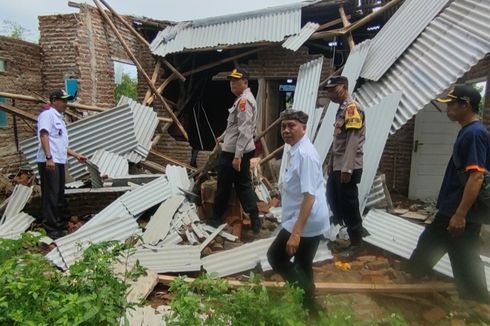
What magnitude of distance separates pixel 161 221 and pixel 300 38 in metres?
4.85

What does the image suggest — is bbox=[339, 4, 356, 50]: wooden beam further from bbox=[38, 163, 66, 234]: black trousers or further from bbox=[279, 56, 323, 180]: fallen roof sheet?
bbox=[38, 163, 66, 234]: black trousers

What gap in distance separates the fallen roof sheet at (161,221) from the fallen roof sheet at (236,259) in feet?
2.74

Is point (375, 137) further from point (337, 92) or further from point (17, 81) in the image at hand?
point (17, 81)

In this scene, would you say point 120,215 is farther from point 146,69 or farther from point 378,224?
point 146,69

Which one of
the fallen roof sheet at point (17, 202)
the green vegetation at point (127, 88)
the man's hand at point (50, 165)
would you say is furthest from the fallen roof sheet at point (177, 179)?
the green vegetation at point (127, 88)

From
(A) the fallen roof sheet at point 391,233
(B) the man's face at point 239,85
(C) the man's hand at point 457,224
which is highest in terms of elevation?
(B) the man's face at point 239,85

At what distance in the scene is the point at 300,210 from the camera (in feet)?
8.21

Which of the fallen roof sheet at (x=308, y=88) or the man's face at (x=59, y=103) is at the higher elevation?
the fallen roof sheet at (x=308, y=88)

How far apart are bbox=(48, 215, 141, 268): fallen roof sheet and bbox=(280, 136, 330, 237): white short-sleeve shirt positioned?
8.38 feet

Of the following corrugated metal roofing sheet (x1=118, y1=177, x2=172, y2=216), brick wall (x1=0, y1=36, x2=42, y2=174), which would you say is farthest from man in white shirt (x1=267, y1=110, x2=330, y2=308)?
brick wall (x1=0, y1=36, x2=42, y2=174)

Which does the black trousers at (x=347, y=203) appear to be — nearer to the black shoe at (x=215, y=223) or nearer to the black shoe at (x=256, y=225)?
the black shoe at (x=256, y=225)

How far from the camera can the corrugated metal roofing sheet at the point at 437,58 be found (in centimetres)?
443

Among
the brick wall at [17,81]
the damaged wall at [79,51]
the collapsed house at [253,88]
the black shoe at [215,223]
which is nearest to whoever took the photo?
the collapsed house at [253,88]

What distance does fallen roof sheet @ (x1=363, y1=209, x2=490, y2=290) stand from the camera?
13.0ft
